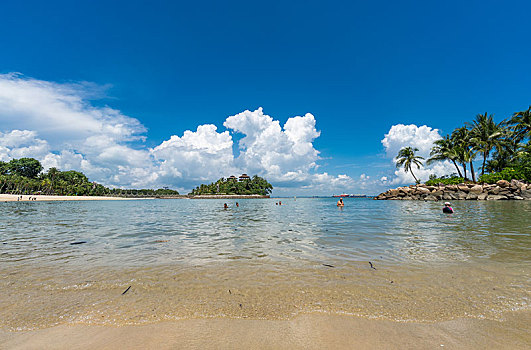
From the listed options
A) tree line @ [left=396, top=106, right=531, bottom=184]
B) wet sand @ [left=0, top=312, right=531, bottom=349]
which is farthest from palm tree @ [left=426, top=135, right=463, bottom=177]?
wet sand @ [left=0, top=312, right=531, bottom=349]

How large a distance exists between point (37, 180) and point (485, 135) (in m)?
168

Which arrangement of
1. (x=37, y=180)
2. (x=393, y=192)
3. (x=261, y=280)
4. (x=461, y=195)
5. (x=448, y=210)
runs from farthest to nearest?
(x=37, y=180), (x=393, y=192), (x=461, y=195), (x=448, y=210), (x=261, y=280)

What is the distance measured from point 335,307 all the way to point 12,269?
7455mm

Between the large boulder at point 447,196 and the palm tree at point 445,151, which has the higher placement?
the palm tree at point 445,151

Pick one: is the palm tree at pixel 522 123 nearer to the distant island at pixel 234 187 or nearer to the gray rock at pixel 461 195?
the gray rock at pixel 461 195

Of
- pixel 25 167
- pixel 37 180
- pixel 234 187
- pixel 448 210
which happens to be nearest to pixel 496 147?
pixel 448 210

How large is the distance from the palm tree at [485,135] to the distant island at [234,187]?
123m

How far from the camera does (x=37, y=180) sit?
375 ft

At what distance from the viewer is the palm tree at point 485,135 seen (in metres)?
46.0

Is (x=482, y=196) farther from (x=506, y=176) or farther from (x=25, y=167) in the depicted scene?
(x=25, y=167)

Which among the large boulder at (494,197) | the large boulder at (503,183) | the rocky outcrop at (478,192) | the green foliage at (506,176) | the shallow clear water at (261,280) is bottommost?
the shallow clear water at (261,280)

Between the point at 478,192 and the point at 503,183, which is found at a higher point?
the point at 503,183

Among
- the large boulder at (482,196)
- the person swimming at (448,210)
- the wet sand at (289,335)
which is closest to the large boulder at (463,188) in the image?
the large boulder at (482,196)

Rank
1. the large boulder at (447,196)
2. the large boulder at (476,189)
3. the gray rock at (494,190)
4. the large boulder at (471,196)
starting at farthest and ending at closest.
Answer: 1. the large boulder at (447,196)
2. the large boulder at (471,196)
3. the large boulder at (476,189)
4. the gray rock at (494,190)
